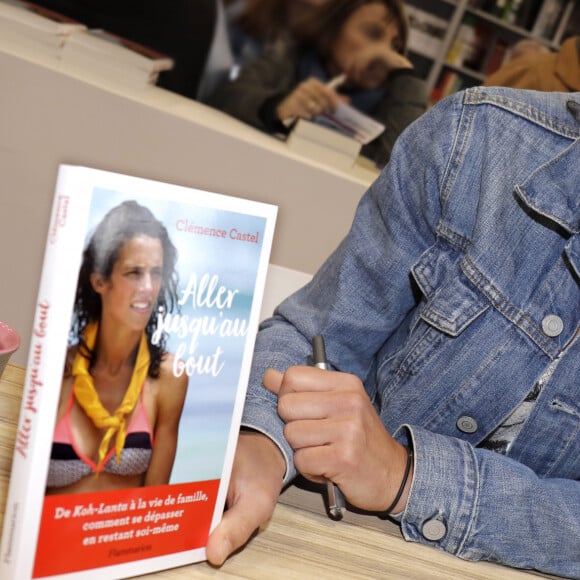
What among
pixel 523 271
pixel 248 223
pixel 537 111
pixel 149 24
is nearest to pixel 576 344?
pixel 523 271

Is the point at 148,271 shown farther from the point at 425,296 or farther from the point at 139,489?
the point at 425,296

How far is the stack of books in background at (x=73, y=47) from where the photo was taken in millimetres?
1743

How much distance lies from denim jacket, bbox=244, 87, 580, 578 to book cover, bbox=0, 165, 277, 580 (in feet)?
0.91

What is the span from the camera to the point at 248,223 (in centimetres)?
52

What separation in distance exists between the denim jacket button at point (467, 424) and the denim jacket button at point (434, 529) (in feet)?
0.67

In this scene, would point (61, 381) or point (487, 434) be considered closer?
point (61, 381)

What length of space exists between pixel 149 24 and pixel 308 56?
828mm

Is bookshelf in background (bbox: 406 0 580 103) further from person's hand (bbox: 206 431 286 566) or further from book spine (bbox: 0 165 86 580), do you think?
book spine (bbox: 0 165 86 580)

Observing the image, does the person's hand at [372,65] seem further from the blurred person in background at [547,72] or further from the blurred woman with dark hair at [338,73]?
the blurred person in background at [547,72]

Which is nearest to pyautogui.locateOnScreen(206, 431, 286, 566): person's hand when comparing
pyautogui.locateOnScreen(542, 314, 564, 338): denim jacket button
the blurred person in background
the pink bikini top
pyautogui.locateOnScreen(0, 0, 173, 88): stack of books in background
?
the pink bikini top

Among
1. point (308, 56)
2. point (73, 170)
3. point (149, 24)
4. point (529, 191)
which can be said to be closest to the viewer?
point (73, 170)

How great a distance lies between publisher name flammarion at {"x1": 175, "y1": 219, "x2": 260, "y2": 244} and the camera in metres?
0.48

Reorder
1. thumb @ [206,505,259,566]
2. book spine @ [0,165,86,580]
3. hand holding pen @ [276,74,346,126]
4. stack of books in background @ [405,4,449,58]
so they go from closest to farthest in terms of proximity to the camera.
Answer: book spine @ [0,165,86,580]
thumb @ [206,505,259,566]
hand holding pen @ [276,74,346,126]
stack of books in background @ [405,4,449,58]

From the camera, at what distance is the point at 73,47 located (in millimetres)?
1756
